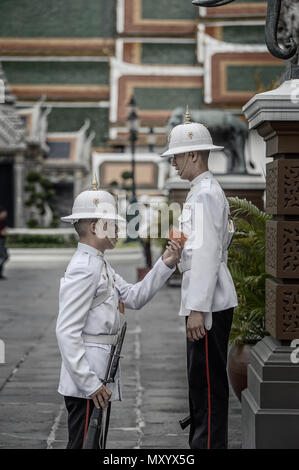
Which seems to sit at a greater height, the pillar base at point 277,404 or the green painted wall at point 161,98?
the green painted wall at point 161,98

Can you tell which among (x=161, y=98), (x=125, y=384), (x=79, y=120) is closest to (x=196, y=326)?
(x=125, y=384)

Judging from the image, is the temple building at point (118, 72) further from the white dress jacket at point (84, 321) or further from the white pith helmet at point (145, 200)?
the white dress jacket at point (84, 321)

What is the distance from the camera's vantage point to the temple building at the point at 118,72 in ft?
124

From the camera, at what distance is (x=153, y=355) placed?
9.70 m

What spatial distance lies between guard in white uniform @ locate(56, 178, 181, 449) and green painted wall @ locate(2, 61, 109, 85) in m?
52.7

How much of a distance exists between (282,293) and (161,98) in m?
39.0

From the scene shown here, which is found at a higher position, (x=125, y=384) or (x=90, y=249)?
(x=90, y=249)

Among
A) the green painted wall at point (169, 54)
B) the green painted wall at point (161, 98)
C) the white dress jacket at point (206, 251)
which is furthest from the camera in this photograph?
the green painted wall at point (169, 54)

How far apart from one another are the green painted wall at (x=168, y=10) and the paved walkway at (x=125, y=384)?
130 feet

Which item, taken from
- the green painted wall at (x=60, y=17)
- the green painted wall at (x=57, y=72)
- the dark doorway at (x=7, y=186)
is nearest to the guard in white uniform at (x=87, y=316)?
the dark doorway at (x=7, y=186)

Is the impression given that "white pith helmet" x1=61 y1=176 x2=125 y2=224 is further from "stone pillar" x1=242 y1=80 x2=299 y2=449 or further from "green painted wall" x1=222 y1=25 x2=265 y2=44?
"green painted wall" x1=222 y1=25 x2=265 y2=44

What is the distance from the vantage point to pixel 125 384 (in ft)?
26.6

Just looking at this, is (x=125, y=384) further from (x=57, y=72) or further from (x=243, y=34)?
(x=57, y=72)

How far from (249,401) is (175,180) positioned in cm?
1217
